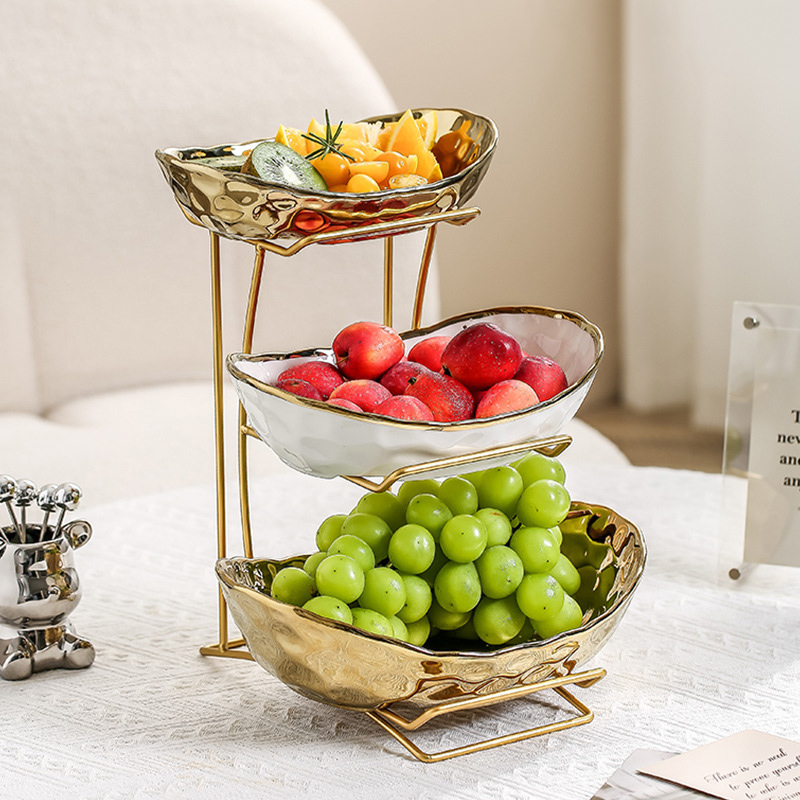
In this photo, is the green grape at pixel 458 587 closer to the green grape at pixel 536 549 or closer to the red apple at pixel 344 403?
the green grape at pixel 536 549

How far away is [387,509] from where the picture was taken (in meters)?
0.92

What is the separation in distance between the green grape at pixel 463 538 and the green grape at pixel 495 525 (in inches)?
0.9

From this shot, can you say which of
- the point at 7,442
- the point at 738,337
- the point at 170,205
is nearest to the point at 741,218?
the point at 170,205

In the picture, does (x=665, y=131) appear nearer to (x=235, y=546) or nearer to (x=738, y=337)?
(x=738, y=337)

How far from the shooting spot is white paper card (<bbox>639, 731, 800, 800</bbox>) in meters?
0.76

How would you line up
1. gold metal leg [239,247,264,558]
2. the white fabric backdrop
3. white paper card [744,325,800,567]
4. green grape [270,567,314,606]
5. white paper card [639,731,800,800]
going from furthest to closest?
the white fabric backdrop < white paper card [744,325,800,567] < gold metal leg [239,247,264,558] < green grape [270,567,314,606] < white paper card [639,731,800,800]

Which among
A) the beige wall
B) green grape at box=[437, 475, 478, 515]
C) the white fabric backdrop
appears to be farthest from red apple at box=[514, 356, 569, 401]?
the white fabric backdrop

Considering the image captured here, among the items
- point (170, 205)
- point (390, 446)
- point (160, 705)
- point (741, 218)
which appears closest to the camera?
point (390, 446)

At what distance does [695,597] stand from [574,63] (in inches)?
94.7

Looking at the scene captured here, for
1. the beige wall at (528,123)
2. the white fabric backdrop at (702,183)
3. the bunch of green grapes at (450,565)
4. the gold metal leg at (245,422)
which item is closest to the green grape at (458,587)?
the bunch of green grapes at (450,565)

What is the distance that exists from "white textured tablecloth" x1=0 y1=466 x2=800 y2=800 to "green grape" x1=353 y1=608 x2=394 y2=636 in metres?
0.10

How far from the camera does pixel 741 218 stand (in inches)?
119

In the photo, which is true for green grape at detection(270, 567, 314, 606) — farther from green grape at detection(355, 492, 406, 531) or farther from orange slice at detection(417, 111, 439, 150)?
orange slice at detection(417, 111, 439, 150)

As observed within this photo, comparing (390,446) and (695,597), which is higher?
(390,446)
